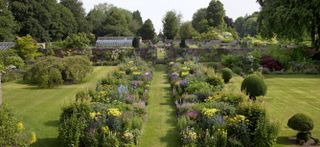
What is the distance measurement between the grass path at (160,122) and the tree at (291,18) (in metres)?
15.2

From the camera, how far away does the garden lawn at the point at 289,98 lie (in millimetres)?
13270

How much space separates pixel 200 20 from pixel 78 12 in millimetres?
27961

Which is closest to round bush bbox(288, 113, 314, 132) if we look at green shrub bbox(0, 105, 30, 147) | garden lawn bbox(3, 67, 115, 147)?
garden lawn bbox(3, 67, 115, 147)

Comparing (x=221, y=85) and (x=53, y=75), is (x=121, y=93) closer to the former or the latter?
(x=221, y=85)

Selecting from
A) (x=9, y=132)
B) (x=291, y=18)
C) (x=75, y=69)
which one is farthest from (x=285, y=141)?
(x=291, y=18)

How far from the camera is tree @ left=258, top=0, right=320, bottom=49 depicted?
30609mm

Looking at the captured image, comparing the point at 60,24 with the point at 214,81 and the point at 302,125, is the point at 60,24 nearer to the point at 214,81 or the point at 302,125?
the point at 214,81

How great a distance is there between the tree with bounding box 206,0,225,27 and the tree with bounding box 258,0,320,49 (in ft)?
142

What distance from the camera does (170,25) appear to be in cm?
8156

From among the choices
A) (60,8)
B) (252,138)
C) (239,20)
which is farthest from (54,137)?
(239,20)

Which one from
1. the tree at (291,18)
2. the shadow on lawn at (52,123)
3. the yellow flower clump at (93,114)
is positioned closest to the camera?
the yellow flower clump at (93,114)

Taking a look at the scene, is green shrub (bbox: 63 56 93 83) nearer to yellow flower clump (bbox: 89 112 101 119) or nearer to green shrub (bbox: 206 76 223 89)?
green shrub (bbox: 206 76 223 89)

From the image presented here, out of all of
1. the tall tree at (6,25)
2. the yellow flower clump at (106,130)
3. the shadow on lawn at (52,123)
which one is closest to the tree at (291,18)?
the shadow on lawn at (52,123)

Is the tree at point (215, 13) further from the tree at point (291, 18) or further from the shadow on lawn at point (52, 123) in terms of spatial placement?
the shadow on lawn at point (52, 123)
